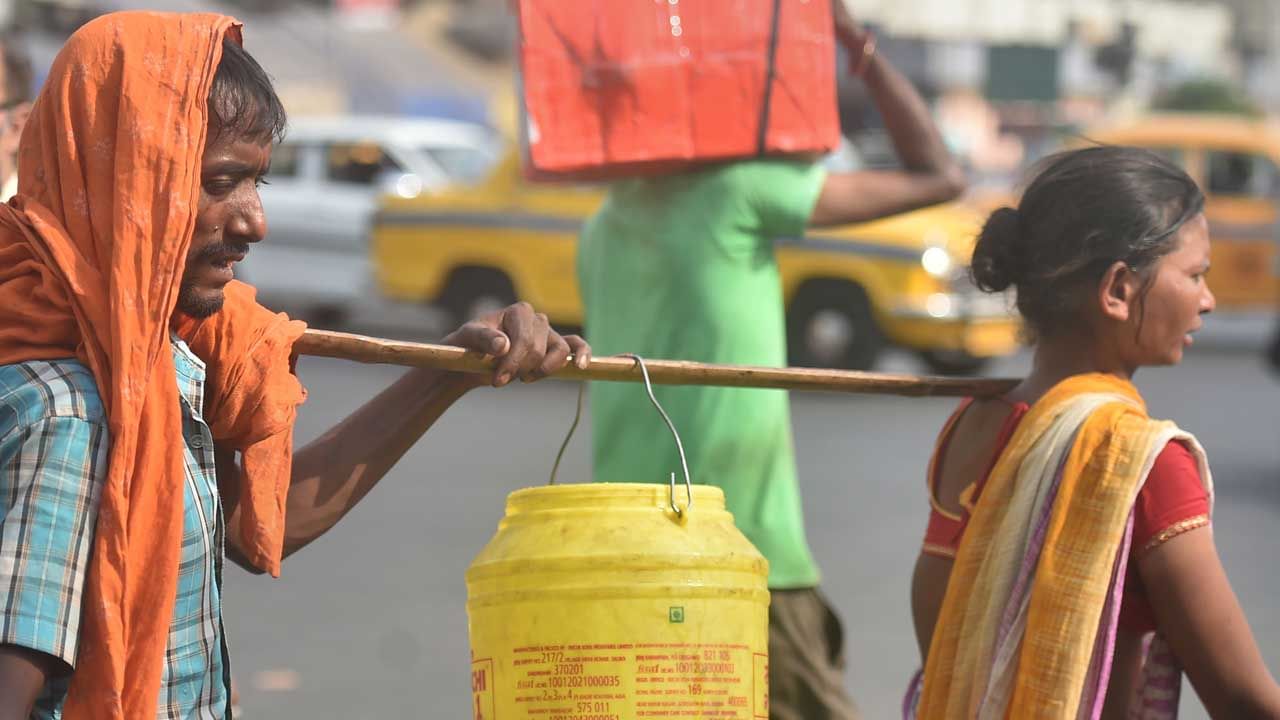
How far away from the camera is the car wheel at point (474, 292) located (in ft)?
47.1

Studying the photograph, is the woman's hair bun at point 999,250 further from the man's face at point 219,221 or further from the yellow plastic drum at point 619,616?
the man's face at point 219,221

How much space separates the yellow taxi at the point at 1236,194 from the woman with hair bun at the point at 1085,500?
14.3 metres

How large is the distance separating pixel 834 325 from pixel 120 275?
11.3m

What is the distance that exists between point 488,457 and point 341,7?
26097 mm

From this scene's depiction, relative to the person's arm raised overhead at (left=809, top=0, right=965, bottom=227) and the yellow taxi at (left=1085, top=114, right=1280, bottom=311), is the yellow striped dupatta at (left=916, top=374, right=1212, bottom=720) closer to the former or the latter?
the person's arm raised overhead at (left=809, top=0, right=965, bottom=227)

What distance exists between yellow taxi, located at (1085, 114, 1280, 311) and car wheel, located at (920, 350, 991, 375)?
13.1 ft

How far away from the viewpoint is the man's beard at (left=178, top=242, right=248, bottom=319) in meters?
1.99

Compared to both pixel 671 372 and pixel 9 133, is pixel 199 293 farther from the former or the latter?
pixel 9 133

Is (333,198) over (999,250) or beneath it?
over

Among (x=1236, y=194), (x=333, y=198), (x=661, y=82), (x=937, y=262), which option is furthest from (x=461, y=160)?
(x=661, y=82)

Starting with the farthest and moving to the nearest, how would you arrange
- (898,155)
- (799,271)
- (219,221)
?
(799,271) < (898,155) < (219,221)

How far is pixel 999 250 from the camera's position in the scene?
2.84 metres

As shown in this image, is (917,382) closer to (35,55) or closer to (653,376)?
(653,376)

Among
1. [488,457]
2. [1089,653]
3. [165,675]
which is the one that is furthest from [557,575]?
[488,457]
